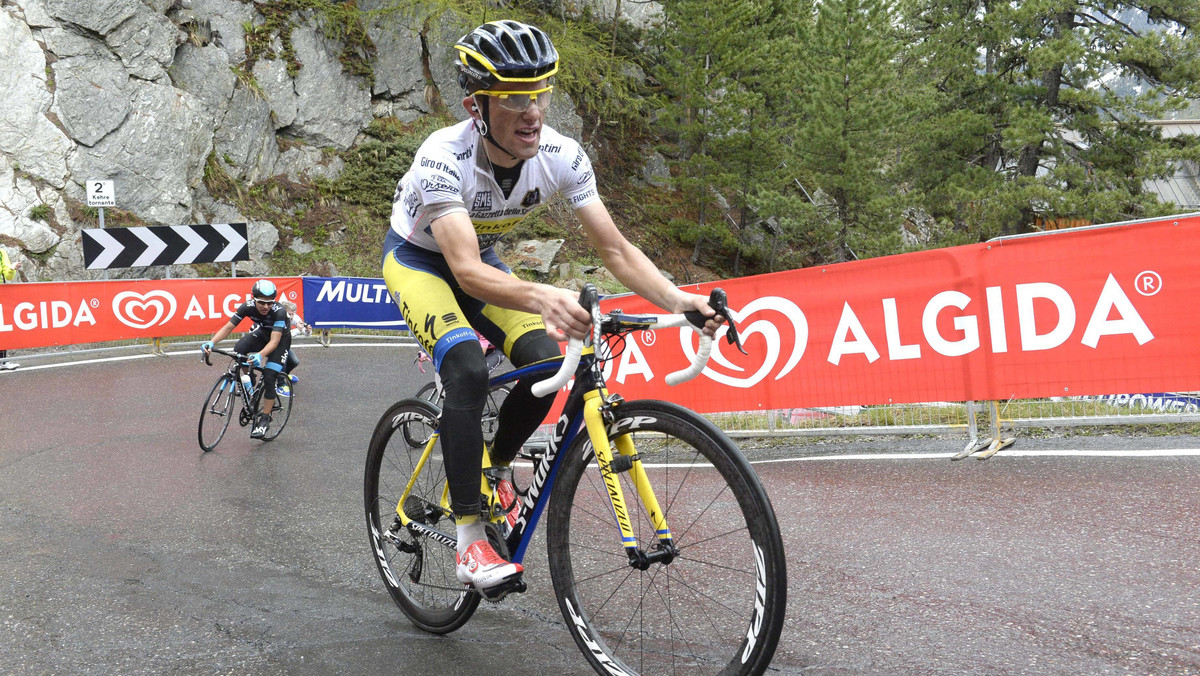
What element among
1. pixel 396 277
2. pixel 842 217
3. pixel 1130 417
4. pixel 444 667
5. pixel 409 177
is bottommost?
pixel 444 667

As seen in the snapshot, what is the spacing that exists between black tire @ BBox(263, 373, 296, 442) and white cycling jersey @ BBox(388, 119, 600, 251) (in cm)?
681

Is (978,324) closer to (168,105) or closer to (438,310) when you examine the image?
(438,310)

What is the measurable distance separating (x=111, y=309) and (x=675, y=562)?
1824 cm

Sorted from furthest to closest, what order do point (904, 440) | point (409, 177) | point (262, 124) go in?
1. point (262, 124)
2. point (904, 440)
3. point (409, 177)

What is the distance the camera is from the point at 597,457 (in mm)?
3064

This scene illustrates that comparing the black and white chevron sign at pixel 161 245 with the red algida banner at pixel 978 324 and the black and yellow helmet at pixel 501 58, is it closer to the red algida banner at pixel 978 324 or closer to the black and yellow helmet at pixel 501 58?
the red algida banner at pixel 978 324

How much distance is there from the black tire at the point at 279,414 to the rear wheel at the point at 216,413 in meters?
0.44

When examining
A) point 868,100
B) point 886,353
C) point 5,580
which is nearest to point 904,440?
point 886,353

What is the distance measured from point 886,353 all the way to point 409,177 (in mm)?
5041

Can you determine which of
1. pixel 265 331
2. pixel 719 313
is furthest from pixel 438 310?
pixel 265 331

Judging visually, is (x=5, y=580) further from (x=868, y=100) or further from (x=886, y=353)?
(x=868, y=100)

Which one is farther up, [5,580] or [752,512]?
[752,512]

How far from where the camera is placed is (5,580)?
16.1ft

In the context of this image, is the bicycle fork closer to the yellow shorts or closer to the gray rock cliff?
the yellow shorts
